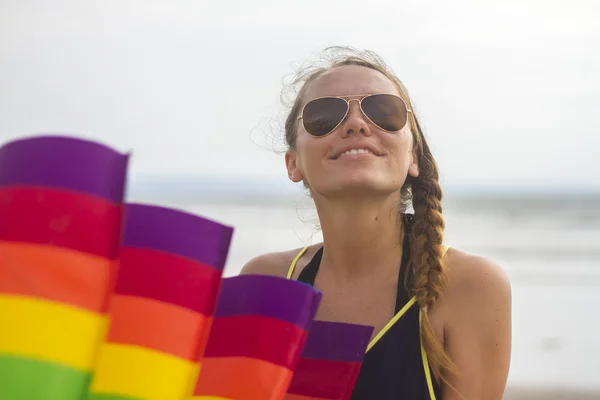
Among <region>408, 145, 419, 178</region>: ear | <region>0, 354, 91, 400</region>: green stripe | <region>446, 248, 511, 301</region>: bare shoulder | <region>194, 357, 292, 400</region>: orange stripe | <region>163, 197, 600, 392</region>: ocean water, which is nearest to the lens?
<region>0, 354, 91, 400</region>: green stripe

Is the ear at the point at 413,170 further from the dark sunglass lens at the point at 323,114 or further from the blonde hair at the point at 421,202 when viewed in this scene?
the dark sunglass lens at the point at 323,114

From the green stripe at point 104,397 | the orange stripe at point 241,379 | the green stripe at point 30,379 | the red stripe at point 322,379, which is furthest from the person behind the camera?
the red stripe at point 322,379

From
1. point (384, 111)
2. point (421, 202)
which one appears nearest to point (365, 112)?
point (384, 111)

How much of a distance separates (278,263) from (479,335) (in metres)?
0.90

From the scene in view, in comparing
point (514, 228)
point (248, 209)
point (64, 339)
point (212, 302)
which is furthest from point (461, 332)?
point (248, 209)

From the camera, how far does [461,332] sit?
2.68 meters

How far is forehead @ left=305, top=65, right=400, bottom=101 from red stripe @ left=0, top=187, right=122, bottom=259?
167 cm

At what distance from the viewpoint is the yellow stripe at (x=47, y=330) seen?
1248 millimetres

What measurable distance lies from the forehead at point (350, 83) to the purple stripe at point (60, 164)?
1.64 metres

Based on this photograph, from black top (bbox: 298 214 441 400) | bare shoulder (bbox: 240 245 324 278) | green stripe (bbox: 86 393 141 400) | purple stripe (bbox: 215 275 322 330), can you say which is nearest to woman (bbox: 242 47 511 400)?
black top (bbox: 298 214 441 400)

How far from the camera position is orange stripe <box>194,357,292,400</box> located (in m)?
1.70

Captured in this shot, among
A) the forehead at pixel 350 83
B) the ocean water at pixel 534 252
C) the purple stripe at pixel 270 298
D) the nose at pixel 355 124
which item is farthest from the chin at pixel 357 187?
the purple stripe at pixel 270 298

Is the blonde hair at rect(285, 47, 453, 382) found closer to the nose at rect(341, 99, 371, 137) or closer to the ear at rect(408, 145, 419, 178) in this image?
the ear at rect(408, 145, 419, 178)

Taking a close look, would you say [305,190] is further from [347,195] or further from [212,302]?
[212,302]
